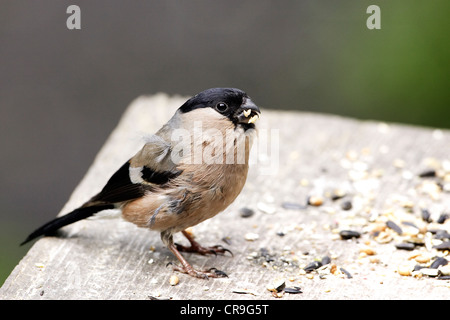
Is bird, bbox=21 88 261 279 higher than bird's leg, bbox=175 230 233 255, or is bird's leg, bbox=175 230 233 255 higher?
bird, bbox=21 88 261 279

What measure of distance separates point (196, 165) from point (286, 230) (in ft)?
2.93

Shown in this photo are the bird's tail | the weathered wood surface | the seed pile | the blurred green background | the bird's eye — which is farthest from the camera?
the blurred green background

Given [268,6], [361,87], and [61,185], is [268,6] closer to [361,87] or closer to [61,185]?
[361,87]

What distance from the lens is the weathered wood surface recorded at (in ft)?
11.5

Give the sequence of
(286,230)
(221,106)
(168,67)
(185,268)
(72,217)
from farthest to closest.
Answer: (168,67), (286,230), (72,217), (185,268), (221,106)

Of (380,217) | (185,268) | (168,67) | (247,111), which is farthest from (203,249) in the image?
(168,67)

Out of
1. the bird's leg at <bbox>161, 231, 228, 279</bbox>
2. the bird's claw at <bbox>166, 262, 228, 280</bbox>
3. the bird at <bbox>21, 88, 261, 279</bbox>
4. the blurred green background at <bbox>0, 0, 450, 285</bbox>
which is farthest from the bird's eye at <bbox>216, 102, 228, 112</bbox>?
the blurred green background at <bbox>0, 0, 450, 285</bbox>

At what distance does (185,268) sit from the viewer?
372cm

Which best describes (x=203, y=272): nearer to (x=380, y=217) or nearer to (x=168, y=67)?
(x=380, y=217)

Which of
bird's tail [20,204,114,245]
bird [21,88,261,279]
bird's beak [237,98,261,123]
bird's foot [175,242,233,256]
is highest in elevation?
bird's beak [237,98,261,123]

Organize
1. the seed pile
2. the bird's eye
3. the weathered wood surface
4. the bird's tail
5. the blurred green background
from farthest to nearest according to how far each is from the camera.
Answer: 1. the blurred green background
2. the bird's tail
3. the seed pile
4. the bird's eye
5. the weathered wood surface

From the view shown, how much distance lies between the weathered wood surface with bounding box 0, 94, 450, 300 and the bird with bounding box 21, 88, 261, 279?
20 centimetres

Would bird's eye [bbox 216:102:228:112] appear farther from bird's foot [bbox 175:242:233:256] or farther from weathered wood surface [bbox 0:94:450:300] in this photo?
bird's foot [bbox 175:242:233:256]
